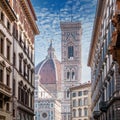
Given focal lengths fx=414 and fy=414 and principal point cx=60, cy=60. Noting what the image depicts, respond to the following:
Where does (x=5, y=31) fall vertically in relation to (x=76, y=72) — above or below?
below

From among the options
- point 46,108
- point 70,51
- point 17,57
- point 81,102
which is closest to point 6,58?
point 17,57

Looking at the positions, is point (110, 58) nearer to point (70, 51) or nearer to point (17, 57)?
point (17, 57)

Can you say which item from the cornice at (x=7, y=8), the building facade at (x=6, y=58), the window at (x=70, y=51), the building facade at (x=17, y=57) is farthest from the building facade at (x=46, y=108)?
the cornice at (x=7, y=8)

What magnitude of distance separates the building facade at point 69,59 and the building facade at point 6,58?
145m

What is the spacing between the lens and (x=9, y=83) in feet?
132

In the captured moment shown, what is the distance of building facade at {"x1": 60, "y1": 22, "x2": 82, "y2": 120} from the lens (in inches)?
7387

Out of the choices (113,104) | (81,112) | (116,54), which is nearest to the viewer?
(116,54)

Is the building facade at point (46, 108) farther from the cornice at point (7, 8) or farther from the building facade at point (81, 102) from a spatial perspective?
the cornice at point (7, 8)

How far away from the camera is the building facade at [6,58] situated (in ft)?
119

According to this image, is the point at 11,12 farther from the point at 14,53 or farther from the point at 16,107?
the point at 16,107

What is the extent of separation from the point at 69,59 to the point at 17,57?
476 feet

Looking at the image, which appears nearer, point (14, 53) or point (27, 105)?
point (14, 53)

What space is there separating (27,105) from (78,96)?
71027 mm

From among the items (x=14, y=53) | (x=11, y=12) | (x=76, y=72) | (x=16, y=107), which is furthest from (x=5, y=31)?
(x=76, y=72)
